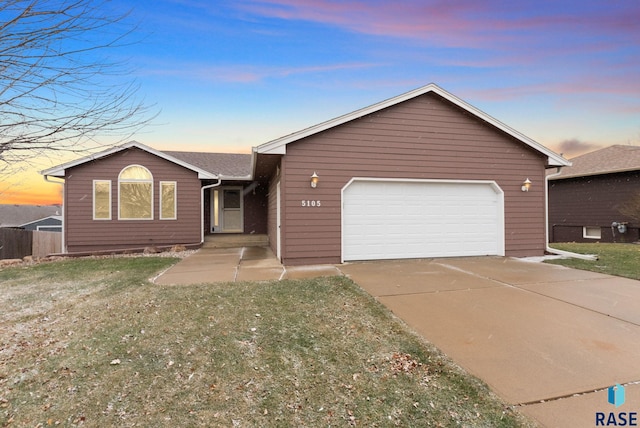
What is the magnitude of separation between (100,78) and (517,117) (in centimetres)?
1437

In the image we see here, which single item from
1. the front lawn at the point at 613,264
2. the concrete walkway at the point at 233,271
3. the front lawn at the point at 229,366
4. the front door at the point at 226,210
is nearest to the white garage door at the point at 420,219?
the concrete walkway at the point at 233,271

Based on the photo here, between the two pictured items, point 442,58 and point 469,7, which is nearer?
point 469,7

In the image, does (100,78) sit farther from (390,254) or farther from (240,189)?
(240,189)

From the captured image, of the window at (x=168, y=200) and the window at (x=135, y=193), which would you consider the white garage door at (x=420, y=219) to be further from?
the window at (x=135, y=193)

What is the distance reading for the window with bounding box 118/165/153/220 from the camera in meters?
10.5

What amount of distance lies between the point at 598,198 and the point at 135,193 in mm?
20871

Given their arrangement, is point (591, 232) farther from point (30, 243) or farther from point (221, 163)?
point (30, 243)

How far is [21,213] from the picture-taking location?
37625mm

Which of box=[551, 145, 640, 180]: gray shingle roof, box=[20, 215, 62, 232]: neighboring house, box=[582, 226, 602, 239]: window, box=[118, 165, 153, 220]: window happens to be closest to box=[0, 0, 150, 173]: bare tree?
box=[118, 165, 153, 220]: window

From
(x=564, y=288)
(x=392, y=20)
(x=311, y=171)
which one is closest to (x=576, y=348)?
(x=564, y=288)

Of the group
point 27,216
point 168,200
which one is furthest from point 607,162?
point 27,216

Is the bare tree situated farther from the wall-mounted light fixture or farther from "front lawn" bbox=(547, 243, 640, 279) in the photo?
"front lawn" bbox=(547, 243, 640, 279)

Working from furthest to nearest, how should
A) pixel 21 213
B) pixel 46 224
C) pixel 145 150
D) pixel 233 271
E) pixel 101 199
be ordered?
pixel 21 213 → pixel 46 224 → pixel 145 150 → pixel 101 199 → pixel 233 271

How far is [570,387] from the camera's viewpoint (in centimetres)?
238
